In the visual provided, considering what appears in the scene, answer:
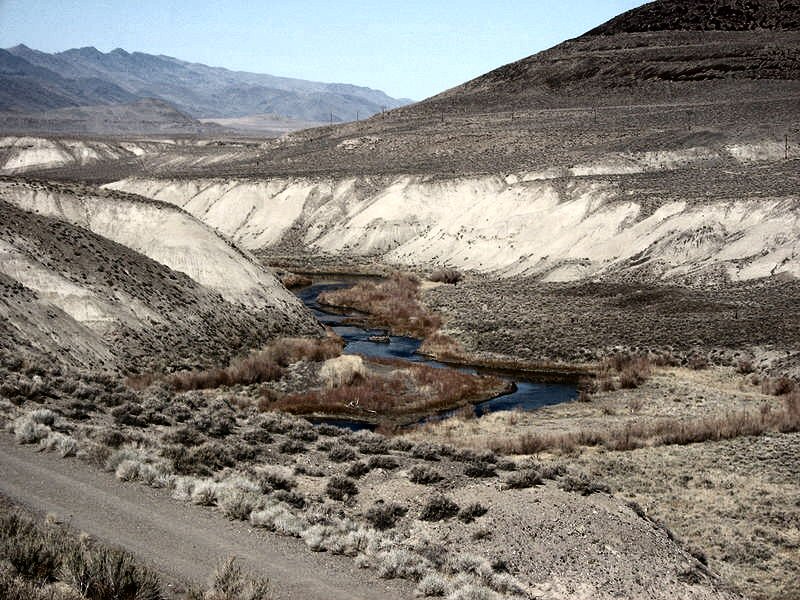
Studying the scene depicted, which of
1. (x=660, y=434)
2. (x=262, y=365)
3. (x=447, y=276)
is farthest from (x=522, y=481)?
(x=447, y=276)

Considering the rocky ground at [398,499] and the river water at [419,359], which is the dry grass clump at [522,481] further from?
the river water at [419,359]

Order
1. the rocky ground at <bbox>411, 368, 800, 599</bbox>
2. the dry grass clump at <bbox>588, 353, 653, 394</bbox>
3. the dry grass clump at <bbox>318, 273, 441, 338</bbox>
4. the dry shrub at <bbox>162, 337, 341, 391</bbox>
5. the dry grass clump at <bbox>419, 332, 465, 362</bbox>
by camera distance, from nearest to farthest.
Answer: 1. the rocky ground at <bbox>411, 368, 800, 599</bbox>
2. the dry shrub at <bbox>162, 337, 341, 391</bbox>
3. the dry grass clump at <bbox>588, 353, 653, 394</bbox>
4. the dry grass clump at <bbox>419, 332, 465, 362</bbox>
5. the dry grass clump at <bbox>318, 273, 441, 338</bbox>

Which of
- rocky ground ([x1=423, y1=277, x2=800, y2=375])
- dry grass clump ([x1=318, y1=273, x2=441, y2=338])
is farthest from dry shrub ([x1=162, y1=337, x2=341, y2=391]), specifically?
rocky ground ([x1=423, y1=277, x2=800, y2=375])

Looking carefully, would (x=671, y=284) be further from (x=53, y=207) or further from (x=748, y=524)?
(x=53, y=207)

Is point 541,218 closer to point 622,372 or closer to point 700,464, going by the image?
point 622,372

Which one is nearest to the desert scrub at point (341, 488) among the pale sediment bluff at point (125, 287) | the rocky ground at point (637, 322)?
the pale sediment bluff at point (125, 287)

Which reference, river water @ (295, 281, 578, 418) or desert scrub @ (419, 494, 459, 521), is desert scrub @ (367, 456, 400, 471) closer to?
desert scrub @ (419, 494, 459, 521)
